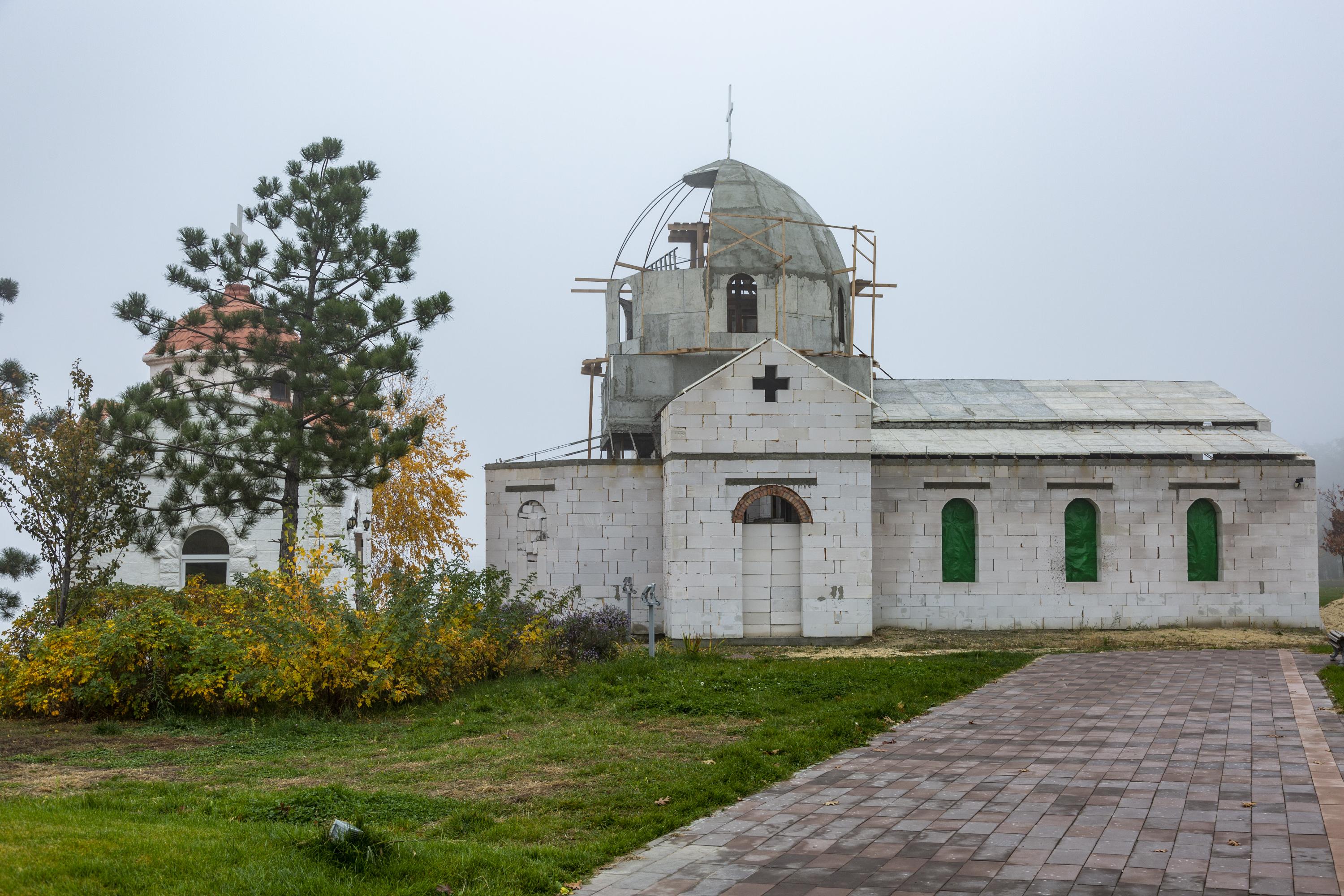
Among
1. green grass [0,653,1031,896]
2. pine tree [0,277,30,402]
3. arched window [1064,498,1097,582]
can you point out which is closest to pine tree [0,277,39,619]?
pine tree [0,277,30,402]

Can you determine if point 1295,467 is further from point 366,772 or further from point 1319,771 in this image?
point 366,772

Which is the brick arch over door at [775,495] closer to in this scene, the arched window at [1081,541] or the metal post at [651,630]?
the metal post at [651,630]

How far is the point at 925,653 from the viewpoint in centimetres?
1997

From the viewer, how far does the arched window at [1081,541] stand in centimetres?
2264

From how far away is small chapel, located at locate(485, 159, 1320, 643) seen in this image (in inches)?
823

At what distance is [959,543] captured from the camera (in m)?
22.5

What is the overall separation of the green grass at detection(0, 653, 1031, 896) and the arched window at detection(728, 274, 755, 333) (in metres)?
11.4

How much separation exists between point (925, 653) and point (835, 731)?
911 centimetres

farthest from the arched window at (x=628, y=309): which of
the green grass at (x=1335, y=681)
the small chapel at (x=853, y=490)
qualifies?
the green grass at (x=1335, y=681)

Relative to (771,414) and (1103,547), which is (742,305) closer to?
(771,414)

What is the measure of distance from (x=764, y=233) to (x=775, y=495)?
7.51 m

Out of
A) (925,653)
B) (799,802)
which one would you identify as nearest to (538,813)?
(799,802)

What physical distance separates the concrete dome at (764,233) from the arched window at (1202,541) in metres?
9.45

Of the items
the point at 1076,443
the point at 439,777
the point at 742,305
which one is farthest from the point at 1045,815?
the point at 742,305
